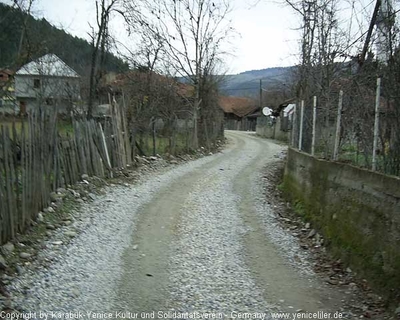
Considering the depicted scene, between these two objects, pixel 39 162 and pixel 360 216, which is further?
pixel 39 162

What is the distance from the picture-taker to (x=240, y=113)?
71688 mm

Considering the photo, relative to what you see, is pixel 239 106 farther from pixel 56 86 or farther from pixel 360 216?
pixel 360 216

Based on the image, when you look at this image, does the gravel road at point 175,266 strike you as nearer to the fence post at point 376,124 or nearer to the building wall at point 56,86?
the fence post at point 376,124

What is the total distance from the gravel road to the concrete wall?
0.52 m

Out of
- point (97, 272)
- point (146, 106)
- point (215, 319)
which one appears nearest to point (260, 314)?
point (215, 319)

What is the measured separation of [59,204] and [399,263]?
218 inches

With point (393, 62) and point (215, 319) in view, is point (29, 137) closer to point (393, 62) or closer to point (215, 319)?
point (215, 319)

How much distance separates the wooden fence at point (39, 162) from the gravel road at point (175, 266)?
694 millimetres

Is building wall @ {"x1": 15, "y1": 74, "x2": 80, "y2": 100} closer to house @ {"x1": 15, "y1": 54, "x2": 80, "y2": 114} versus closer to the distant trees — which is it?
house @ {"x1": 15, "y1": 54, "x2": 80, "y2": 114}

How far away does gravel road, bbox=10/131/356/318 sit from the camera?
14.4ft

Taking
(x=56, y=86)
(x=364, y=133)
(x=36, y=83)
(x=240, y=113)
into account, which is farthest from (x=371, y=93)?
(x=240, y=113)

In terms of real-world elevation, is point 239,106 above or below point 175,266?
above

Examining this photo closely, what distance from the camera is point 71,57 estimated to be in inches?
1286

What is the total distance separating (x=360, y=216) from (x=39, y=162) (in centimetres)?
475
